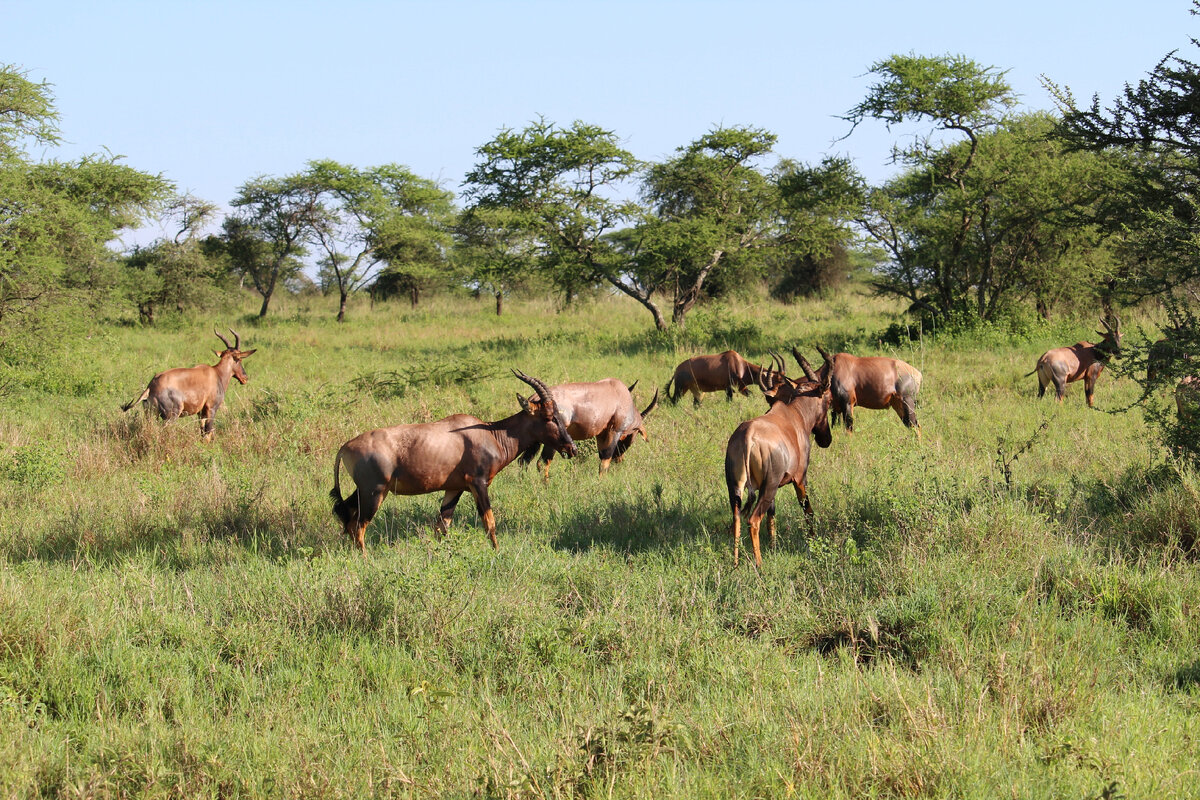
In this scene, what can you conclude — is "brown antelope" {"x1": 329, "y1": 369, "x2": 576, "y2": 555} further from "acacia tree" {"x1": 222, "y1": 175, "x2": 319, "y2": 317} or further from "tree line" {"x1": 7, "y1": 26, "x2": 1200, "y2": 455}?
"acacia tree" {"x1": 222, "y1": 175, "x2": 319, "y2": 317}

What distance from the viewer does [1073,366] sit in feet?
44.8

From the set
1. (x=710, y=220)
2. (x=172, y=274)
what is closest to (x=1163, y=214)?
(x=710, y=220)

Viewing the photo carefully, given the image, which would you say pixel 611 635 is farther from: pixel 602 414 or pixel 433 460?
pixel 602 414

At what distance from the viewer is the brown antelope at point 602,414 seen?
1102cm

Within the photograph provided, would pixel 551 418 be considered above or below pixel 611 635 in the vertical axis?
above

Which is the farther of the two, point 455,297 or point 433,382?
point 455,297

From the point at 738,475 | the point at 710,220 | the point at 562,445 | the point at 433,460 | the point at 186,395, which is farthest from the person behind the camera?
the point at 710,220

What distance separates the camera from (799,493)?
7.42 m

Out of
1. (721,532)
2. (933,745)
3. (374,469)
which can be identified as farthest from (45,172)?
(933,745)

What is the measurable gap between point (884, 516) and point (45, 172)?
2514 centimetres

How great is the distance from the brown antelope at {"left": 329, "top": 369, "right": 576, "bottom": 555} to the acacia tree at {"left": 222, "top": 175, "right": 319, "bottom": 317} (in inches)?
1072

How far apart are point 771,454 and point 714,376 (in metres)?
8.57

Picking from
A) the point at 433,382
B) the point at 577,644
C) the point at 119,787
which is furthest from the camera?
the point at 433,382

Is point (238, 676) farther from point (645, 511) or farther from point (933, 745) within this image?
point (645, 511)
